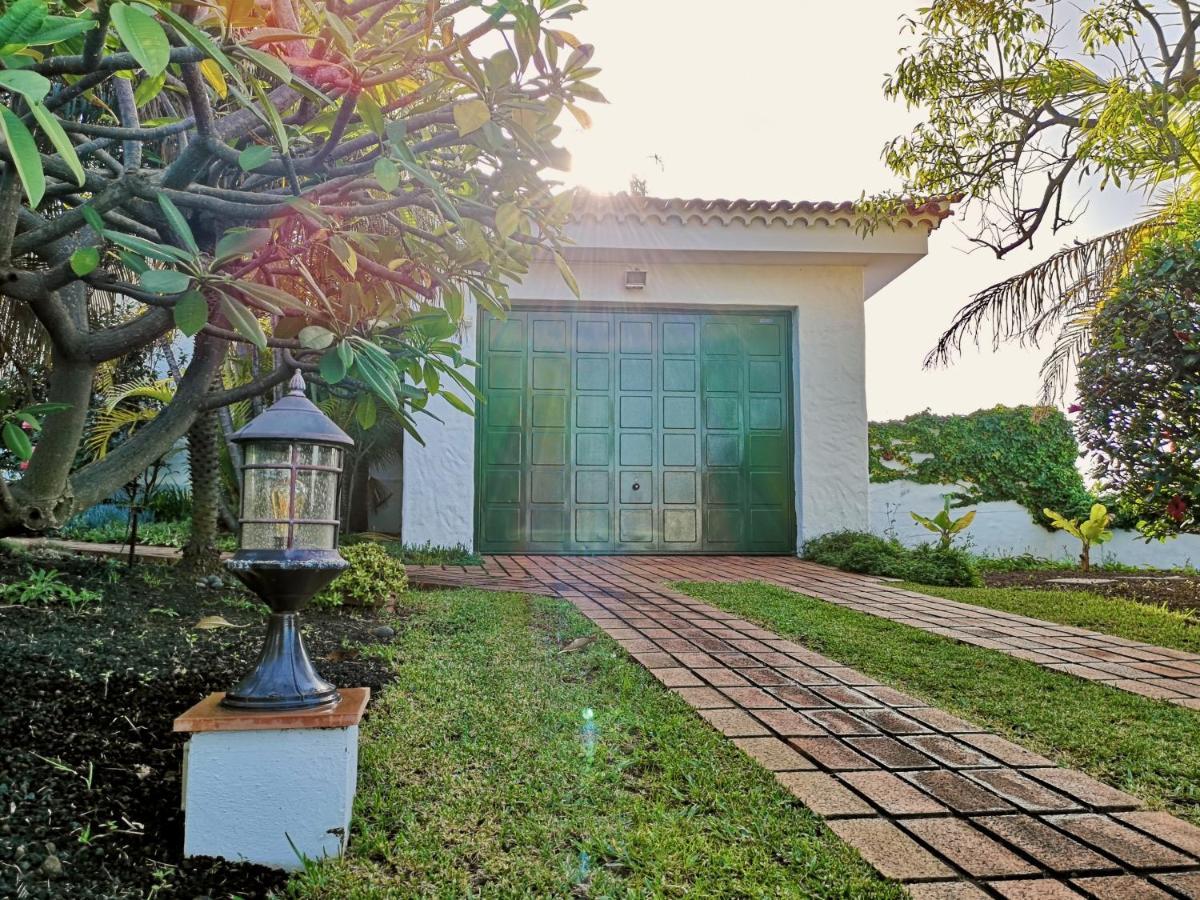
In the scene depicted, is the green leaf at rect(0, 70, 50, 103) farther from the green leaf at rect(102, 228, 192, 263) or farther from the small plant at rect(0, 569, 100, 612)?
the small plant at rect(0, 569, 100, 612)

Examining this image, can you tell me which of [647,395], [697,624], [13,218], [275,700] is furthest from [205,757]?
[647,395]

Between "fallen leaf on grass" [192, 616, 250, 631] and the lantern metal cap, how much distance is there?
5.69 ft

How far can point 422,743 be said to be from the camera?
2.51m

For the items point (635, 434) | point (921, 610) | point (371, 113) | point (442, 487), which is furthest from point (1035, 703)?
point (442, 487)

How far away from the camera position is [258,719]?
192 cm

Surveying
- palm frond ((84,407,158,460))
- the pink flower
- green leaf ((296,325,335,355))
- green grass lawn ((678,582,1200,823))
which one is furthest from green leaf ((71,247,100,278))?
the pink flower

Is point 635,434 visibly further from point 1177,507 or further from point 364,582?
point 1177,507

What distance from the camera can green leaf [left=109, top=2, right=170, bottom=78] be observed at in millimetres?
984

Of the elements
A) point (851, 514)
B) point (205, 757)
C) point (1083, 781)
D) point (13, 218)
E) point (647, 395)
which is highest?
point (647, 395)

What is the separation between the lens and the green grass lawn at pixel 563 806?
1737 millimetres

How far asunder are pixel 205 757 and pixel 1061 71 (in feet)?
25.8

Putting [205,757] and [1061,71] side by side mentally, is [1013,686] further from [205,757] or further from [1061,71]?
[1061,71]

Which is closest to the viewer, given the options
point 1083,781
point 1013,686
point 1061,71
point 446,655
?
point 1083,781

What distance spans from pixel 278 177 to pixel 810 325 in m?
7.44
